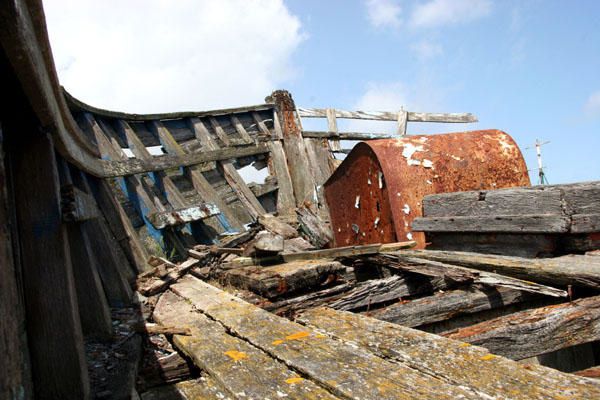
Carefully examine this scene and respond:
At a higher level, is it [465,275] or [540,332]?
[465,275]

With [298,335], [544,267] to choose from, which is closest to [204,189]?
[298,335]

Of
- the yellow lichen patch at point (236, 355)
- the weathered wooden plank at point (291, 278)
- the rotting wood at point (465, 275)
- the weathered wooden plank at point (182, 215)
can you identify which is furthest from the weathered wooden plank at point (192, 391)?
the weathered wooden plank at point (182, 215)

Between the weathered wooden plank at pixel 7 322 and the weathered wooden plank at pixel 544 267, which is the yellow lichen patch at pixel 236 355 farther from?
the weathered wooden plank at pixel 544 267

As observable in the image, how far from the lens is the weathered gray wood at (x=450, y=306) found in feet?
9.15

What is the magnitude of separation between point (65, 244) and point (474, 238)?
2.97m

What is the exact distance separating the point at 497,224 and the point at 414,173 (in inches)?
40.4

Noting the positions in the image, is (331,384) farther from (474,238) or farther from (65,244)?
(474,238)

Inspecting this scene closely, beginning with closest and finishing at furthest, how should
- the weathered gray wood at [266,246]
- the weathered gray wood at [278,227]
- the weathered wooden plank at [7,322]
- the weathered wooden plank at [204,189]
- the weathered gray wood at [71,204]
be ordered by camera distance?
the weathered wooden plank at [7,322] < the weathered gray wood at [71,204] < the weathered gray wood at [266,246] < the weathered gray wood at [278,227] < the weathered wooden plank at [204,189]

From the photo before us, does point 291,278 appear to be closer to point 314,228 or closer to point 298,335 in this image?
point 298,335

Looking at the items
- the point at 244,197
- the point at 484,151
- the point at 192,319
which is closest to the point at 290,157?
the point at 244,197

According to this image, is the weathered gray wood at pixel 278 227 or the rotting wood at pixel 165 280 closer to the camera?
the rotting wood at pixel 165 280

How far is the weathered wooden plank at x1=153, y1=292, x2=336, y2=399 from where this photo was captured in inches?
66.0

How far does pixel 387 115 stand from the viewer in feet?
32.6

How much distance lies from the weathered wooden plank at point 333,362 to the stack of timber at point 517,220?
182 centimetres
